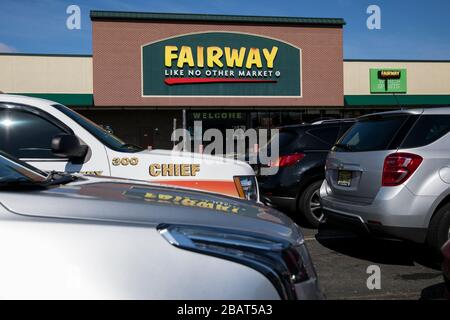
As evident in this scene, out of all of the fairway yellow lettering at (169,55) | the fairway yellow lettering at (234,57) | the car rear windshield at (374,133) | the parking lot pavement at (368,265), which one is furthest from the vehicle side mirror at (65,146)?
the fairway yellow lettering at (234,57)

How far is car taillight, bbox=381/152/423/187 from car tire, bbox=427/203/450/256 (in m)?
0.52

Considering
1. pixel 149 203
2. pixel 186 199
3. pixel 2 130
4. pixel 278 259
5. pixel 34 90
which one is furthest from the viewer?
pixel 34 90

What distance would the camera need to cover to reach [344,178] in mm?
5820

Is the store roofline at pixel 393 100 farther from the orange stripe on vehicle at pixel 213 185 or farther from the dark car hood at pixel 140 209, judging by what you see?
the dark car hood at pixel 140 209

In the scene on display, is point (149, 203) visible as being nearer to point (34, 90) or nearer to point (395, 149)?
point (395, 149)

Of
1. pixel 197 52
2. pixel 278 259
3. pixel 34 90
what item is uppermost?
pixel 197 52

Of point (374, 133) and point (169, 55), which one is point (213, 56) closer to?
point (169, 55)

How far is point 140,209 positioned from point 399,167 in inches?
152

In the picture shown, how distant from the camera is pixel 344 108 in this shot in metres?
30.9

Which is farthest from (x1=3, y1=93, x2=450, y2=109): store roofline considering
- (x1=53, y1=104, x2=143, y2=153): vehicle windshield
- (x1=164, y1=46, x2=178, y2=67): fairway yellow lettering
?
(x1=53, y1=104, x2=143, y2=153): vehicle windshield

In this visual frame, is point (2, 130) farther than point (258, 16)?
No

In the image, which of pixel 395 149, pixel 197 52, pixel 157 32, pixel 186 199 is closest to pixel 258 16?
pixel 197 52

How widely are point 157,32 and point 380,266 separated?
25249mm

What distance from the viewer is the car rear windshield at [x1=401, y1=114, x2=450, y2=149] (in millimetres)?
5162
